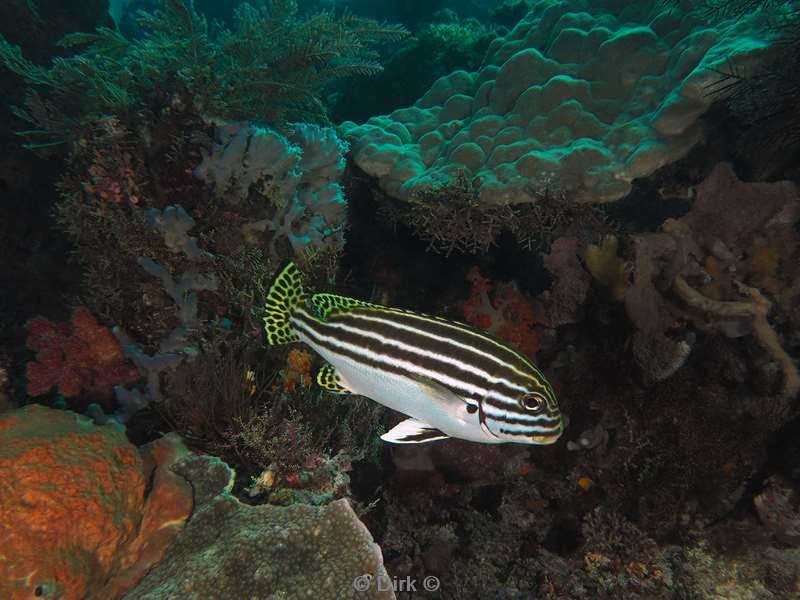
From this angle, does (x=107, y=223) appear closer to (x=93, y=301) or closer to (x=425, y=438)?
(x=93, y=301)

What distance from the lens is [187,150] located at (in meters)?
4.85

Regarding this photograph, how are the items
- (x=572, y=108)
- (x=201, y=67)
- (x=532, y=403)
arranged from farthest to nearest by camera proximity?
(x=572, y=108) < (x=201, y=67) < (x=532, y=403)

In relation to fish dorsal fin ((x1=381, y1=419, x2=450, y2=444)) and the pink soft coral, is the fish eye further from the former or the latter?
the pink soft coral

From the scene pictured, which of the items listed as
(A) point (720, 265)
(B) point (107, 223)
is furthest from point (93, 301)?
(A) point (720, 265)

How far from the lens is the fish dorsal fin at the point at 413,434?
2725mm

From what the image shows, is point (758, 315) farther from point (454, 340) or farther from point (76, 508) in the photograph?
point (76, 508)

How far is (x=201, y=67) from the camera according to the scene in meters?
5.12

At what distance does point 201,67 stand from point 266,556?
5.02m

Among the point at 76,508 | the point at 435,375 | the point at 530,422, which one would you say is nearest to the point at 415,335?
the point at 435,375

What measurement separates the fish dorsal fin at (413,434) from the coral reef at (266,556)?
2.30 ft

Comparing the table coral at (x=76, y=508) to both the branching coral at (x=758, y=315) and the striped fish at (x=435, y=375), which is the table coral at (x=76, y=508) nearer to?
the striped fish at (x=435, y=375)

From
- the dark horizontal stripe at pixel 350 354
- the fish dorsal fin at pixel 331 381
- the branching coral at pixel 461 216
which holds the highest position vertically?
the branching coral at pixel 461 216

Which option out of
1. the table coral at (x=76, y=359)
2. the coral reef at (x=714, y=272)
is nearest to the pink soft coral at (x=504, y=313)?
the coral reef at (x=714, y=272)

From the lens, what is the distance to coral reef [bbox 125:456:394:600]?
2740 mm
